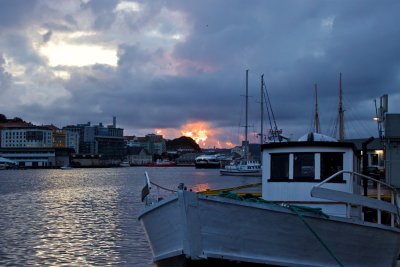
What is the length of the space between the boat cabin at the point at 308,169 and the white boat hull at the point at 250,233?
1876mm

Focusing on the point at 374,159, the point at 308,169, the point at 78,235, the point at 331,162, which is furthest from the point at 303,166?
the point at 374,159

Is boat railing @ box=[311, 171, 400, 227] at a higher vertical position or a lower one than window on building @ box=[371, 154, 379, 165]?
lower

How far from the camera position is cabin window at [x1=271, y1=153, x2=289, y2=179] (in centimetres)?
1664

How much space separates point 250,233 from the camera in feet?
44.8

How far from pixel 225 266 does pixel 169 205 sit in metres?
2.09

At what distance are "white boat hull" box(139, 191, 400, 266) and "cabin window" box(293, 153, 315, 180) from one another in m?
2.52

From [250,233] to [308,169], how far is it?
146 inches

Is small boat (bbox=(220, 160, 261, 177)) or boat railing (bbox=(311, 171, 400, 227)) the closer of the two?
boat railing (bbox=(311, 171, 400, 227))

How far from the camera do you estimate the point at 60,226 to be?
3300 cm

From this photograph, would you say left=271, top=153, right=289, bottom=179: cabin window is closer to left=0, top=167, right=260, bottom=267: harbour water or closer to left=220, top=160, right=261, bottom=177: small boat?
left=0, top=167, right=260, bottom=267: harbour water

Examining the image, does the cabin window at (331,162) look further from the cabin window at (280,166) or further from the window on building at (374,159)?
the window on building at (374,159)

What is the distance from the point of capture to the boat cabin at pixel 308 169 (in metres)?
16.2

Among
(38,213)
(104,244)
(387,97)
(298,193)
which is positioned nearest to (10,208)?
(38,213)

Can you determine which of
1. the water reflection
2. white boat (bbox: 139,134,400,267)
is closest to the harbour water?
the water reflection
